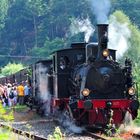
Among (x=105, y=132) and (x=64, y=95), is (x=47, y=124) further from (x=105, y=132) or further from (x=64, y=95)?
(x=105, y=132)

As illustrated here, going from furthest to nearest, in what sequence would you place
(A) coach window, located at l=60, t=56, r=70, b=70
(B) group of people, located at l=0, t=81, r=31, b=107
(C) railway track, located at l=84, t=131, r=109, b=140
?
(B) group of people, located at l=0, t=81, r=31, b=107
(A) coach window, located at l=60, t=56, r=70, b=70
(C) railway track, located at l=84, t=131, r=109, b=140

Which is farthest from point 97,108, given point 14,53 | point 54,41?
point 14,53

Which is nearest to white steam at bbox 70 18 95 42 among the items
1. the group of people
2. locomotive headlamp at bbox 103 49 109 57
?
the group of people

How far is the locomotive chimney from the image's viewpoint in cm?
1642

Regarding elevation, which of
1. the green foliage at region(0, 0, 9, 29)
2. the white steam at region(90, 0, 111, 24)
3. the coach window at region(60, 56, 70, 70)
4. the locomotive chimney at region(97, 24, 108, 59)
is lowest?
the coach window at region(60, 56, 70, 70)

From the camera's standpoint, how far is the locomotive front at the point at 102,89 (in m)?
16.5

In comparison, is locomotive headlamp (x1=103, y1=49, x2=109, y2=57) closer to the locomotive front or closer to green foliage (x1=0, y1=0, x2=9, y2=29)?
the locomotive front

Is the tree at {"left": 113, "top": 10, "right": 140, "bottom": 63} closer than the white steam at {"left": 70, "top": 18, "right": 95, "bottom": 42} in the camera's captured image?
No

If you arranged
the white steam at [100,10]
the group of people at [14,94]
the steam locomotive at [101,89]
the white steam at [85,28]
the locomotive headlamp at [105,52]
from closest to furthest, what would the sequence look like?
the steam locomotive at [101,89]
the locomotive headlamp at [105,52]
the white steam at [100,10]
the group of people at [14,94]
the white steam at [85,28]

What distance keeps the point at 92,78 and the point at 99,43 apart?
41.1 inches

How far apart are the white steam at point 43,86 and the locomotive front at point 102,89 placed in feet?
16.3

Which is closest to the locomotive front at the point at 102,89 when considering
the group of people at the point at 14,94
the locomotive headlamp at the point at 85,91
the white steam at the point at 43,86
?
the locomotive headlamp at the point at 85,91

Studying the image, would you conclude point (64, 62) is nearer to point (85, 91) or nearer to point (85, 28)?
point (85, 91)

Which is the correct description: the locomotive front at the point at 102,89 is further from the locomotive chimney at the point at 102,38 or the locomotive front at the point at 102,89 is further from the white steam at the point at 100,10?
the white steam at the point at 100,10
